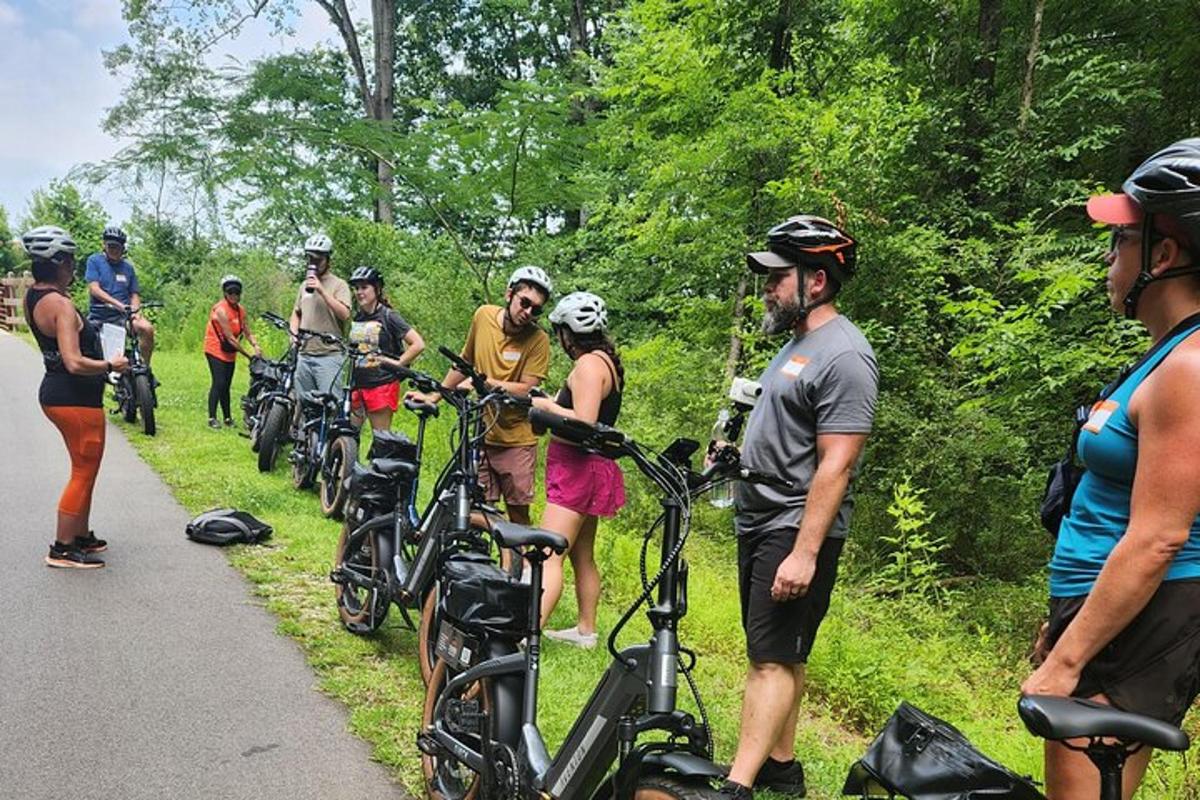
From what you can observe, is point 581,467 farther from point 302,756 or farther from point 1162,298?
point 1162,298

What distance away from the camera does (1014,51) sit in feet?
26.6

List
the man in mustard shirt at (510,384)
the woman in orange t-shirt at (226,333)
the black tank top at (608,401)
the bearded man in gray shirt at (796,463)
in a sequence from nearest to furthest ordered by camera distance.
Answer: the bearded man in gray shirt at (796,463), the black tank top at (608,401), the man in mustard shirt at (510,384), the woman in orange t-shirt at (226,333)

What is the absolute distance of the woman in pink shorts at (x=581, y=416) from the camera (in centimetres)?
431

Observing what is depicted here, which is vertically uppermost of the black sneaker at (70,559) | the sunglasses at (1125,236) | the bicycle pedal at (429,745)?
the sunglasses at (1125,236)

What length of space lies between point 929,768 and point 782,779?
1.90 metres

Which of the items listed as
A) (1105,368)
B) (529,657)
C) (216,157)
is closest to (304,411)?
(529,657)

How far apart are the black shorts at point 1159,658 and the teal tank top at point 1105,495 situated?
0.21 feet

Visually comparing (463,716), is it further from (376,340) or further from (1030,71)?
(1030,71)

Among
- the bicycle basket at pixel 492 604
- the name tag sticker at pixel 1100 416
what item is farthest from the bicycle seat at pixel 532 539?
the name tag sticker at pixel 1100 416

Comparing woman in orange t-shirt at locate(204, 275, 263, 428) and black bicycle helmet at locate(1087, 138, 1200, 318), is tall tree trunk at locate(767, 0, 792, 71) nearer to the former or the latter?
black bicycle helmet at locate(1087, 138, 1200, 318)

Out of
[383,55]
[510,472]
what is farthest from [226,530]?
[383,55]

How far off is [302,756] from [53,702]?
1.37 m

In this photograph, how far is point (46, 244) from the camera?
5.32 metres

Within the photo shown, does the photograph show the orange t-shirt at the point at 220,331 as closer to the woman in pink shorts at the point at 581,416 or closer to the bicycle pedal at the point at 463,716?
the woman in pink shorts at the point at 581,416
